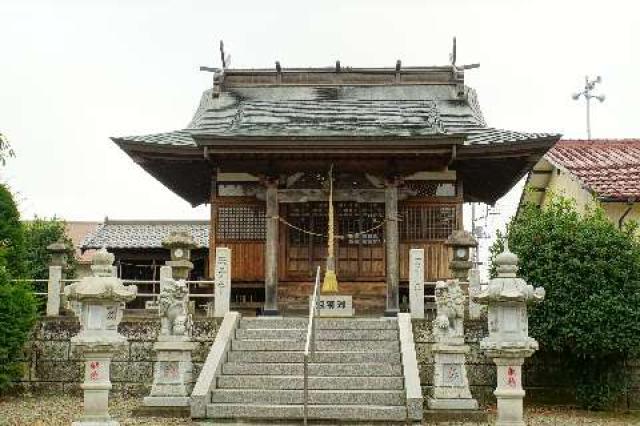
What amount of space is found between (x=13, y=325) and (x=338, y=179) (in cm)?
773

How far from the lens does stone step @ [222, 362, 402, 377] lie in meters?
14.4

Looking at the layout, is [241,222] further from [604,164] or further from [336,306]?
[604,164]

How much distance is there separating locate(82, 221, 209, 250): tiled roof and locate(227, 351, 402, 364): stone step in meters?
16.6

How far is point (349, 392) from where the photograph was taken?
13.7 metres

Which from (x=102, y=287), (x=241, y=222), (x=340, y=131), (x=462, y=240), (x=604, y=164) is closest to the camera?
(x=102, y=287)

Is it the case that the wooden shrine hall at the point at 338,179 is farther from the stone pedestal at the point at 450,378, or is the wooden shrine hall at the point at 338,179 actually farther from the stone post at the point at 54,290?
the stone pedestal at the point at 450,378

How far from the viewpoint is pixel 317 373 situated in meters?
14.4

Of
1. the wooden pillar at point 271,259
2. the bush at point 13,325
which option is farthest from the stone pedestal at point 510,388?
the bush at point 13,325

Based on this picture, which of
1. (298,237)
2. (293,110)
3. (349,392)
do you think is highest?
(293,110)

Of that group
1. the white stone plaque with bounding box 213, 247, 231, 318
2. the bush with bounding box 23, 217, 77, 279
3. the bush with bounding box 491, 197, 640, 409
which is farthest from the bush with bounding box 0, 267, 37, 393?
the bush with bounding box 23, 217, 77, 279

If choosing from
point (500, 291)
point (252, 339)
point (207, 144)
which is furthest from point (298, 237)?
point (500, 291)

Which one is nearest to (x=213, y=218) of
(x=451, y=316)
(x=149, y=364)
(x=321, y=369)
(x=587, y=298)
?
(x=149, y=364)

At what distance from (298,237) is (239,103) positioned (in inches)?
225

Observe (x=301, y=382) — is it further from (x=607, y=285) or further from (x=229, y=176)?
(x=229, y=176)
